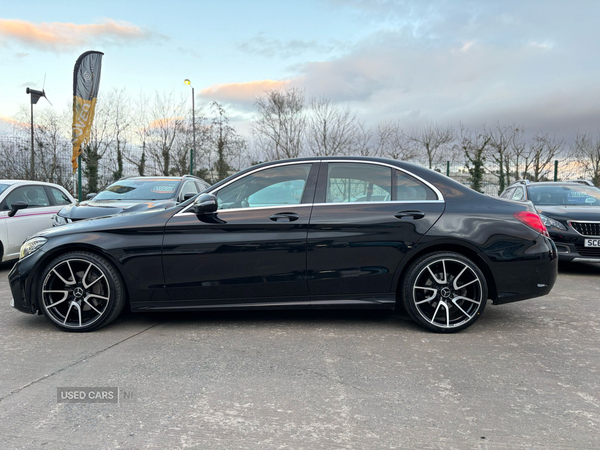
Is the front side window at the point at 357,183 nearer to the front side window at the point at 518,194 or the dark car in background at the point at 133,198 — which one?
the dark car in background at the point at 133,198

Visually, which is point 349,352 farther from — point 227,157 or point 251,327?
point 227,157

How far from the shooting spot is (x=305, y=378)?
3258mm

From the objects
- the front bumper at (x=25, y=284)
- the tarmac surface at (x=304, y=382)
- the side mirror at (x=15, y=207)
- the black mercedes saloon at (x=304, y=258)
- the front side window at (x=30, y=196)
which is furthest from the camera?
the front side window at (x=30, y=196)

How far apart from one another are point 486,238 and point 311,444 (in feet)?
8.86

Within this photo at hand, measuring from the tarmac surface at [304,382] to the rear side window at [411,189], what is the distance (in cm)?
125

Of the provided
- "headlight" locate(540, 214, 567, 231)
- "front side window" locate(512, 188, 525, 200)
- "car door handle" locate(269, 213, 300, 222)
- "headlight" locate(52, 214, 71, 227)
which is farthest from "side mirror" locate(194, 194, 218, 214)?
"front side window" locate(512, 188, 525, 200)

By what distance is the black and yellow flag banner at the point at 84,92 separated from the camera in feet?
56.2

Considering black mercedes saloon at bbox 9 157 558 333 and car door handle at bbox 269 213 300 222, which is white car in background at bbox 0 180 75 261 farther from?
car door handle at bbox 269 213 300 222

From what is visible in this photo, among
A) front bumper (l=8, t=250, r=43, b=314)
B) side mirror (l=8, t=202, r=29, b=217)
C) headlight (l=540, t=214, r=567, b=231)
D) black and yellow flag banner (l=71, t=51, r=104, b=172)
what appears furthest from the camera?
black and yellow flag banner (l=71, t=51, r=104, b=172)

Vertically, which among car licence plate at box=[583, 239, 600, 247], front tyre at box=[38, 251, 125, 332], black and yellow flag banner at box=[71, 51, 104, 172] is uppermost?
black and yellow flag banner at box=[71, 51, 104, 172]

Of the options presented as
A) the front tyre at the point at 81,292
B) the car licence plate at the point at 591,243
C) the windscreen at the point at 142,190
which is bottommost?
the front tyre at the point at 81,292

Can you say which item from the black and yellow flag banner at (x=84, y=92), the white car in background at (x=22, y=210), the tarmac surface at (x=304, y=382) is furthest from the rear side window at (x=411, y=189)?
the black and yellow flag banner at (x=84, y=92)

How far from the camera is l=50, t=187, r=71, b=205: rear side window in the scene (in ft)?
30.0

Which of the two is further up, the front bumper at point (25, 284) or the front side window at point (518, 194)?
the front side window at point (518, 194)
